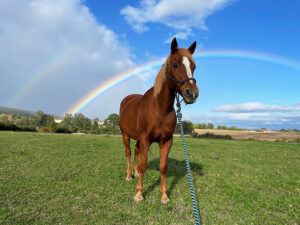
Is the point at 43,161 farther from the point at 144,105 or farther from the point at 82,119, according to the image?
the point at 82,119

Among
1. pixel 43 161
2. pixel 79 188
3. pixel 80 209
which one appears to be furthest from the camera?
pixel 43 161

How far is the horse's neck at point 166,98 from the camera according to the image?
3893mm

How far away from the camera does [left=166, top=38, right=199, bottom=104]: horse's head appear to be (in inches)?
121

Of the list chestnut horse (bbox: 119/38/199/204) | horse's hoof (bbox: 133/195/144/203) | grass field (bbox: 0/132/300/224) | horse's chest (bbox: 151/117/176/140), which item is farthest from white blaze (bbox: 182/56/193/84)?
horse's hoof (bbox: 133/195/144/203)

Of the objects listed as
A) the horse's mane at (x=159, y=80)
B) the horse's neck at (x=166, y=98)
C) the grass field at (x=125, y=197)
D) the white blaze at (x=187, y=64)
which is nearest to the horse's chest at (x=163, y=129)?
the horse's neck at (x=166, y=98)

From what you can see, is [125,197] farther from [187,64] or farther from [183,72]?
[187,64]

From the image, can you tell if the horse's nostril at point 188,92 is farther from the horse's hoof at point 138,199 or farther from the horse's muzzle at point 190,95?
A: the horse's hoof at point 138,199

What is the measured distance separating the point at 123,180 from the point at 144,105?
2.68 metres

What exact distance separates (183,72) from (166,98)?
0.78 m

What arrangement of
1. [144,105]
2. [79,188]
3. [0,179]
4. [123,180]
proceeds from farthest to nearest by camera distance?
[123,180]
[0,179]
[79,188]
[144,105]

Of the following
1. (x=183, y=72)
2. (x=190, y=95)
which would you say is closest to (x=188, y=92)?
(x=190, y=95)

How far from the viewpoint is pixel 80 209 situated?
377 centimetres

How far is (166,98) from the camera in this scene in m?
3.94

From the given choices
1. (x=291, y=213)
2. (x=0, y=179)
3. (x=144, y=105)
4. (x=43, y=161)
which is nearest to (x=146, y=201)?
(x=144, y=105)
